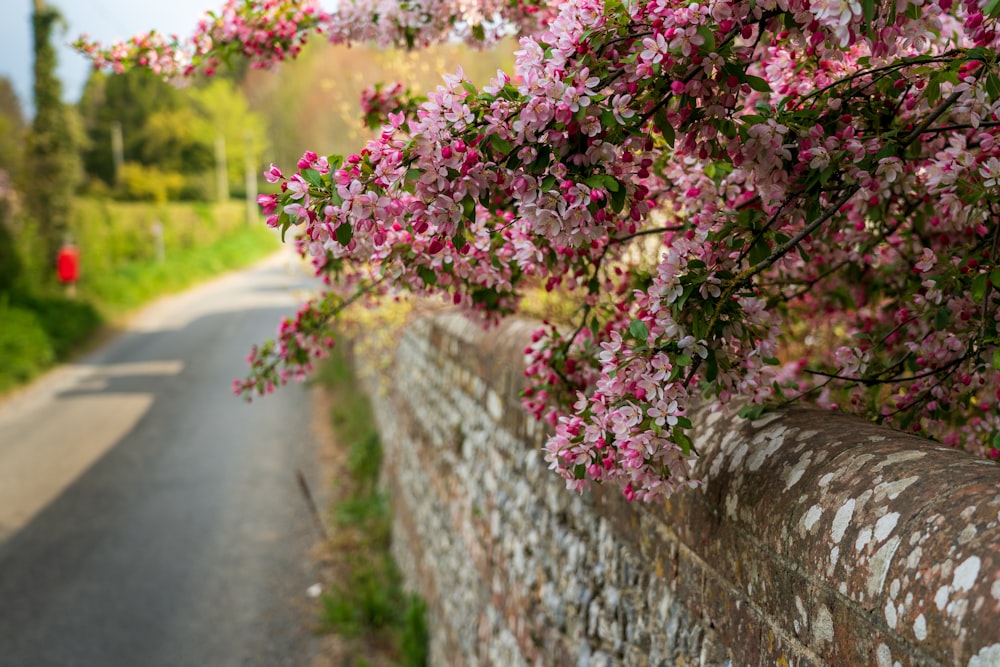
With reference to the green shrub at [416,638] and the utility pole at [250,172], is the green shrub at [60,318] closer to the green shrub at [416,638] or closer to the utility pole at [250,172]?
the green shrub at [416,638]

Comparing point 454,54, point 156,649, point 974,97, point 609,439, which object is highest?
point 454,54

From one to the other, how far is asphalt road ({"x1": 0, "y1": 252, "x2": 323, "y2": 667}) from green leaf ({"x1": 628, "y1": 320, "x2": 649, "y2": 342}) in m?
5.92

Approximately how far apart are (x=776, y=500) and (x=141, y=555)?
307 inches

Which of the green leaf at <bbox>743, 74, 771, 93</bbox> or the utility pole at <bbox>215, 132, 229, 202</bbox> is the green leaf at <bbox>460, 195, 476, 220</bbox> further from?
the utility pole at <bbox>215, 132, 229, 202</bbox>

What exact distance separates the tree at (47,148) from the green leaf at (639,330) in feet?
65.8

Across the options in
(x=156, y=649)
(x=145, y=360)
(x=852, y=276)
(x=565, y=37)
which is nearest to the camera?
(x=565, y=37)

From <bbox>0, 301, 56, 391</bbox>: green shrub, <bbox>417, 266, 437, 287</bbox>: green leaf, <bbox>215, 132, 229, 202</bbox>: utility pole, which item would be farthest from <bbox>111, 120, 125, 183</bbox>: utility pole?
<bbox>417, 266, 437, 287</bbox>: green leaf

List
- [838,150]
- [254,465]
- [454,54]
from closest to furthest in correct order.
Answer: [838,150] → [454,54] → [254,465]

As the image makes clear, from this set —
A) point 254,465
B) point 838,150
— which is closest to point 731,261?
point 838,150

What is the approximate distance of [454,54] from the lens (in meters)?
8.93

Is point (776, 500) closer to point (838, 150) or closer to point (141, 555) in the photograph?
point (838, 150)

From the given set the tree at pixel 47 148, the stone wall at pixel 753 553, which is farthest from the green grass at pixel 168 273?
the stone wall at pixel 753 553

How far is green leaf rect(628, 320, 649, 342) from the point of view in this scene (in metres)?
1.59

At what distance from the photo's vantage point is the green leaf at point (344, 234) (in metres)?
1.51
